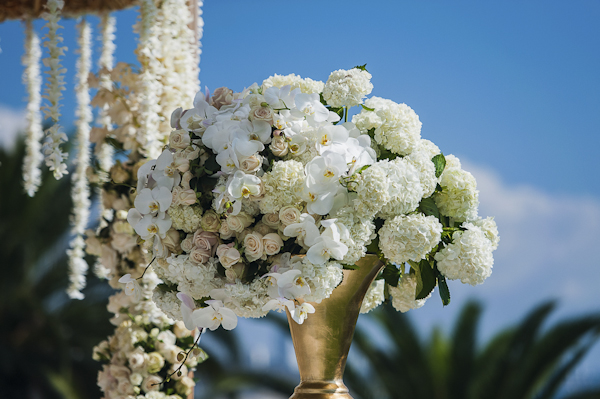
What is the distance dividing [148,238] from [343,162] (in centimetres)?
44

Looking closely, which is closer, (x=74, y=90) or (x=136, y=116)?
(x=136, y=116)

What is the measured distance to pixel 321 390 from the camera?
3.95ft

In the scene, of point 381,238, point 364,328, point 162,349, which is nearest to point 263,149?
point 381,238

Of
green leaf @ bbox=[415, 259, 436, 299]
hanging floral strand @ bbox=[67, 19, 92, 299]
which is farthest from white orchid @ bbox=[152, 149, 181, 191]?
hanging floral strand @ bbox=[67, 19, 92, 299]

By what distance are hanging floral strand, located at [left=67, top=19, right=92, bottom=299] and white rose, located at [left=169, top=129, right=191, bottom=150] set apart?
1235 mm

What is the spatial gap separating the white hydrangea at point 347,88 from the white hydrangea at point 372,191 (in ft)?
0.67

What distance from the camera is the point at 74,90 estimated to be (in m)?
2.37

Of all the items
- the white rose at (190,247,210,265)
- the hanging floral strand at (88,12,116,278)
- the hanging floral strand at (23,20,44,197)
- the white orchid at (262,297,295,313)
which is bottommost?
the white orchid at (262,297,295,313)

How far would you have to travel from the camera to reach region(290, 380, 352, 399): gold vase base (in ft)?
3.93

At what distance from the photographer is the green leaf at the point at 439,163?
121cm

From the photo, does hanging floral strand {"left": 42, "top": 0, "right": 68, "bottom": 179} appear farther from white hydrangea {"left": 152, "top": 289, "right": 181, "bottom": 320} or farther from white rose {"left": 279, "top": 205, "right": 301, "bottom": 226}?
white rose {"left": 279, "top": 205, "right": 301, "bottom": 226}

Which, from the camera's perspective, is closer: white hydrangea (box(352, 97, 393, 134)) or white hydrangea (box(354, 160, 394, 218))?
white hydrangea (box(354, 160, 394, 218))

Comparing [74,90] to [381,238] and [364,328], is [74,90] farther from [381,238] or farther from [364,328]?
[364,328]

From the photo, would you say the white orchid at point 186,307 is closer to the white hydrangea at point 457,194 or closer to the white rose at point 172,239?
the white rose at point 172,239
